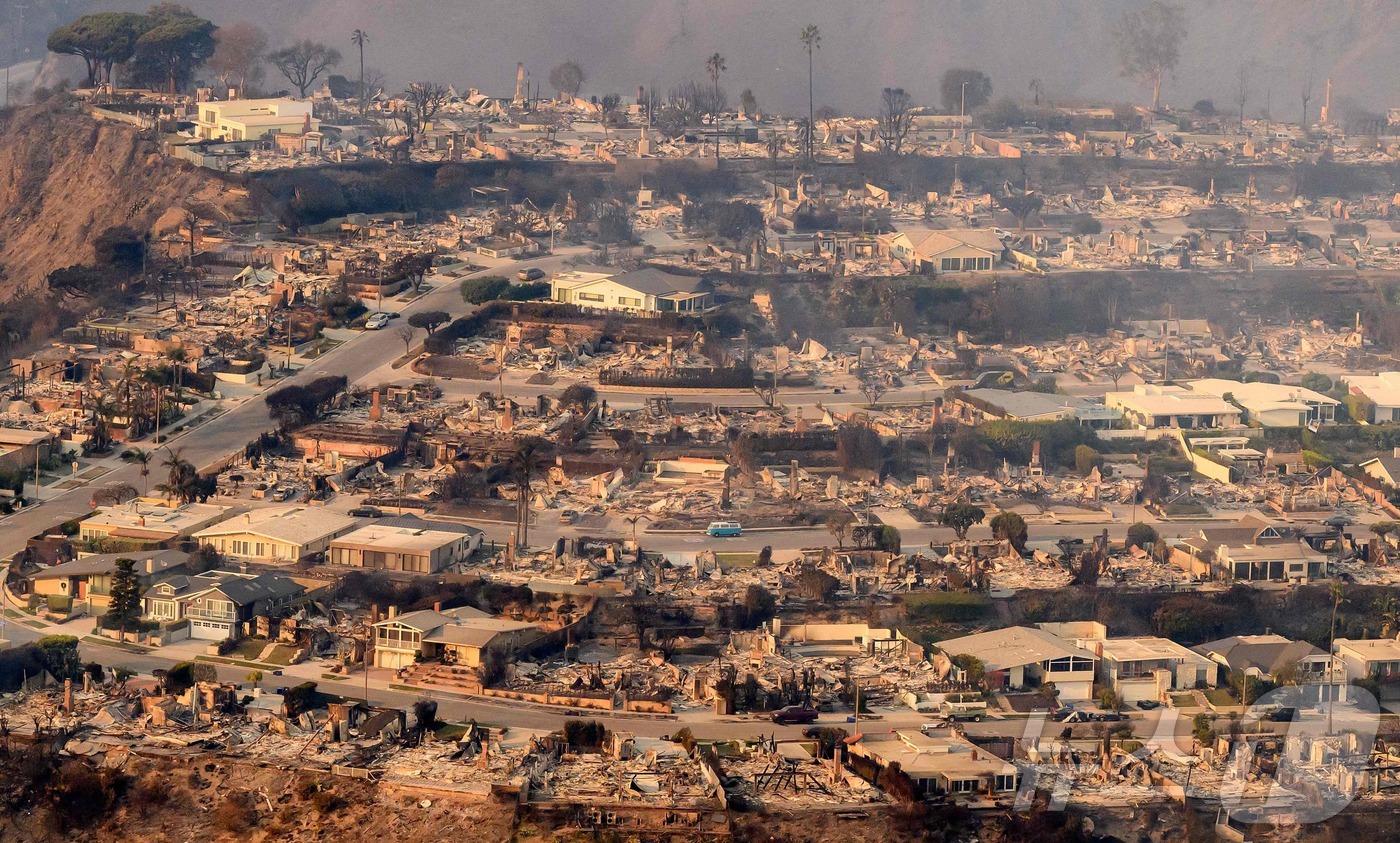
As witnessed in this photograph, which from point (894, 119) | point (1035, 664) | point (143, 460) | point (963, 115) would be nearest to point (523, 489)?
point (143, 460)

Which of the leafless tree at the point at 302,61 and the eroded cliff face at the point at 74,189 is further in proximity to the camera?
the leafless tree at the point at 302,61

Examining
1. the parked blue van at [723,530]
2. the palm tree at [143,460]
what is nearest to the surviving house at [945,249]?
the parked blue van at [723,530]

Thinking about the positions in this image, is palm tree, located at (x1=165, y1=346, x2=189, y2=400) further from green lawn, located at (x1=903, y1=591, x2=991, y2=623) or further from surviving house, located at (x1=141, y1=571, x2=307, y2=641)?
→ green lawn, located at (x1=903, y1=591, x2=991, y2=623)

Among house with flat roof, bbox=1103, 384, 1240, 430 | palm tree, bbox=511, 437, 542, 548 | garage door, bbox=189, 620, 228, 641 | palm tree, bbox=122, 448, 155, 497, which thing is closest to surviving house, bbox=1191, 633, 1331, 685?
palm tree, bbox=511, 437, 542, 548

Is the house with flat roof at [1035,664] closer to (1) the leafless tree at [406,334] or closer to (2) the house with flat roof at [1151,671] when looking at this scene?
(2) the house with flat roof at [1151,671]

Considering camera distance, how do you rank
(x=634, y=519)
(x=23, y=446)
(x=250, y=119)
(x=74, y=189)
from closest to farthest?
(x=634, y=519), (x=23, y=446), (x=74, y=189), (x=250, y=119)

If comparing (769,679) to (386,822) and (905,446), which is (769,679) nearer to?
(386,822)

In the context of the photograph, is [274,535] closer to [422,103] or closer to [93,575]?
[93,575]
